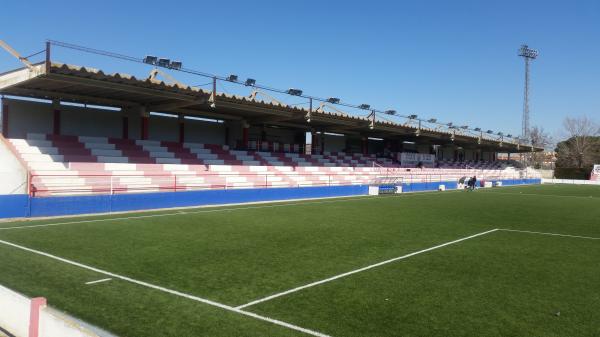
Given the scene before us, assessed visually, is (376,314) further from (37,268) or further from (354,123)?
(354,123)

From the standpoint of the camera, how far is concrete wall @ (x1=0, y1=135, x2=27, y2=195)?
1611 cm

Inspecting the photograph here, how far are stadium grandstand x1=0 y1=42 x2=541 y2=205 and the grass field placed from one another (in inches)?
254

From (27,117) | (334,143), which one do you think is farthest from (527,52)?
(27,117)

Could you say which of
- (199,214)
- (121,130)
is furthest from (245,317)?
(121,130)

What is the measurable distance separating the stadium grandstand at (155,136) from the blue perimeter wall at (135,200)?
0.72 metres

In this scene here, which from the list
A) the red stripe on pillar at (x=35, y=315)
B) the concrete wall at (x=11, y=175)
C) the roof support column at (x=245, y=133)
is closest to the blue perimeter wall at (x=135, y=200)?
the concrete wall at (x=11, y=175)

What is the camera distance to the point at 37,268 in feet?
25.5

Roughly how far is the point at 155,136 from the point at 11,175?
1262cm

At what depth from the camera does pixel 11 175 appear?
53.7ft

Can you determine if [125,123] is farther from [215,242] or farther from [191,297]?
[191,297]

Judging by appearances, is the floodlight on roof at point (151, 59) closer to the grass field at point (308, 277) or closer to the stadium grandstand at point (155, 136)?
the stadium grandstand at point (155, 136)

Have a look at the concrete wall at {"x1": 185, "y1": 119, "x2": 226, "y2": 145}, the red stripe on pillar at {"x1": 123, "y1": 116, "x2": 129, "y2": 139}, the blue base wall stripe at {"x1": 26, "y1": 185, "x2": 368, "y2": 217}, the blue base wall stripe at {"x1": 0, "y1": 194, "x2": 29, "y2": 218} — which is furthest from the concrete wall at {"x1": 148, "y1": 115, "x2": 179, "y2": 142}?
the blue base wall stripe at {"x1": 0, "y1": 194, "x2": 29, "y2": 218}

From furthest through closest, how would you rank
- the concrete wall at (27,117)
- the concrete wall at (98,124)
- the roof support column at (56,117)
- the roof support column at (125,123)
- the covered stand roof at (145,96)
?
the roof support column at (125,123), the roof support column at (56,117), the concrete wall at (98,124), the concrete wall at (27,117), the covered stand roof at (145,96)

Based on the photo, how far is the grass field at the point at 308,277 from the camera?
5.38 meters
